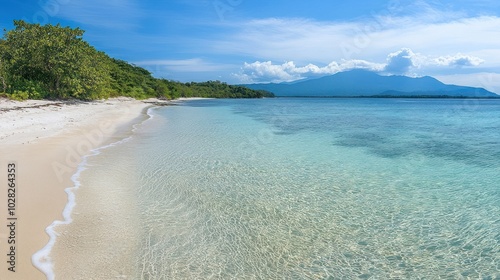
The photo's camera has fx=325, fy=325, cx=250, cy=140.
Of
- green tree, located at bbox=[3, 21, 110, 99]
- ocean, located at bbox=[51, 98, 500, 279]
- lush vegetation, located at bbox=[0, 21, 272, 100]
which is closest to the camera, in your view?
ocean, located at bbox=[51, 98, 500, 279]

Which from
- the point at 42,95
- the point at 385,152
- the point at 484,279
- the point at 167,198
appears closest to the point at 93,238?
the point at 167,198

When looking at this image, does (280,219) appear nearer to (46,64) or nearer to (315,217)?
(315,217)

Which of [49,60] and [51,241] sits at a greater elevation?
→ [49,60]

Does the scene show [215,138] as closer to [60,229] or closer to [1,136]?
[1,136]

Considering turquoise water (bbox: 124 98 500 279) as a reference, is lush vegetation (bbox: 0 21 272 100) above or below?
above

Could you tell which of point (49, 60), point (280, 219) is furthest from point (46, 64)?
point (280, 219)

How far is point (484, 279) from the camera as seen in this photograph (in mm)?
5062

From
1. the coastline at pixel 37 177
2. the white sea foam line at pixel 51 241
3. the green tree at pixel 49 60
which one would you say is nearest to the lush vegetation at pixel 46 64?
the green tree at pixel 49 60

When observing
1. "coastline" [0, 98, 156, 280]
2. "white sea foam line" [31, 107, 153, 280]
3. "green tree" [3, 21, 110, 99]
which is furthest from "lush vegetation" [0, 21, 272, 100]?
"white sea foam line" [31, 107, 153, 280]

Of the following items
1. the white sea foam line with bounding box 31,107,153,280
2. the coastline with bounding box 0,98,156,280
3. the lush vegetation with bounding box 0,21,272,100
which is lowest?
the white sea foam line with bounding box 31,107,153,280

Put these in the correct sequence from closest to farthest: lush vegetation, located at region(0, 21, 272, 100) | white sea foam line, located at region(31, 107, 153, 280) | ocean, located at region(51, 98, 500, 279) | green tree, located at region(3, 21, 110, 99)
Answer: white sea foam line, located at region(31, 107, 153, 280) < ocean, located at region(51, 98, 500, 279) < lush vegetation, located at region(0, 21, 272, 100) < green tree, located at region(3, 21, 110, 99)

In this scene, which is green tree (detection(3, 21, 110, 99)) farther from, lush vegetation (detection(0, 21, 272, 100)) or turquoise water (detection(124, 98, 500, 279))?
turquoise water (detection(124, 98, 500, 279))

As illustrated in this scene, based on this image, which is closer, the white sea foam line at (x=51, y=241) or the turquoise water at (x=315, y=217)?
the white sea foam line at (x=51, y=241)

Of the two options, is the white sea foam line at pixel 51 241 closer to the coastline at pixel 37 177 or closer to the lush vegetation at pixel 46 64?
the coastline at pixel 37 177
